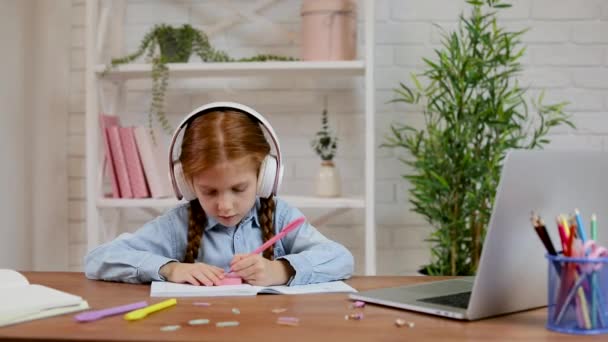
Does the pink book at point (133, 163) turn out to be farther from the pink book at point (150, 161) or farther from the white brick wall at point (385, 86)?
the white brick wall at point (385, 86)

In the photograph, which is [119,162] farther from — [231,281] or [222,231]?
[231,281]

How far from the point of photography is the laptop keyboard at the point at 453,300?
3.92ft

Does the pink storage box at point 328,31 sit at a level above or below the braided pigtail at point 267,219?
above

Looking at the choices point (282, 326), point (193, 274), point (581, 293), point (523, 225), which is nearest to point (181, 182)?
point (193, 274)

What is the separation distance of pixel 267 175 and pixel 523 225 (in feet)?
2.14

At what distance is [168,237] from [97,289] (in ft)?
1.00

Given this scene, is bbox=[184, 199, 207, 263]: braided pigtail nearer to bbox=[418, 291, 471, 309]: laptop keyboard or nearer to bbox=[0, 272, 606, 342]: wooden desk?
bbox=[0, 272, 606, 342]: wooden desk

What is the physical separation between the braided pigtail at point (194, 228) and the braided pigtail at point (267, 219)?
13cm

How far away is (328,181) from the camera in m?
2.74

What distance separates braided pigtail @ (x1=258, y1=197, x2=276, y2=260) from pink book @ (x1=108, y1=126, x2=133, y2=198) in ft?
3.78

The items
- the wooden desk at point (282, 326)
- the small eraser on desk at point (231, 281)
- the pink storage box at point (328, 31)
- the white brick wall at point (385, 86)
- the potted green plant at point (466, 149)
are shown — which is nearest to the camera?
the wooden desk at point (282, 326)

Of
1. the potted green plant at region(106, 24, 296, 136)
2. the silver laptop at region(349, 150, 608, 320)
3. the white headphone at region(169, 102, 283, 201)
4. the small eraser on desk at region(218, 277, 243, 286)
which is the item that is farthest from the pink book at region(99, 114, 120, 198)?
the silver laptop at region(349, 150, 608, 320)

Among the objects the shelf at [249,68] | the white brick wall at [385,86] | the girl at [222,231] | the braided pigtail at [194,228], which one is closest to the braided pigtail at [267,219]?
the girl at [222,231]

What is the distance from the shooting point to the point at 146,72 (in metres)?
2.75
